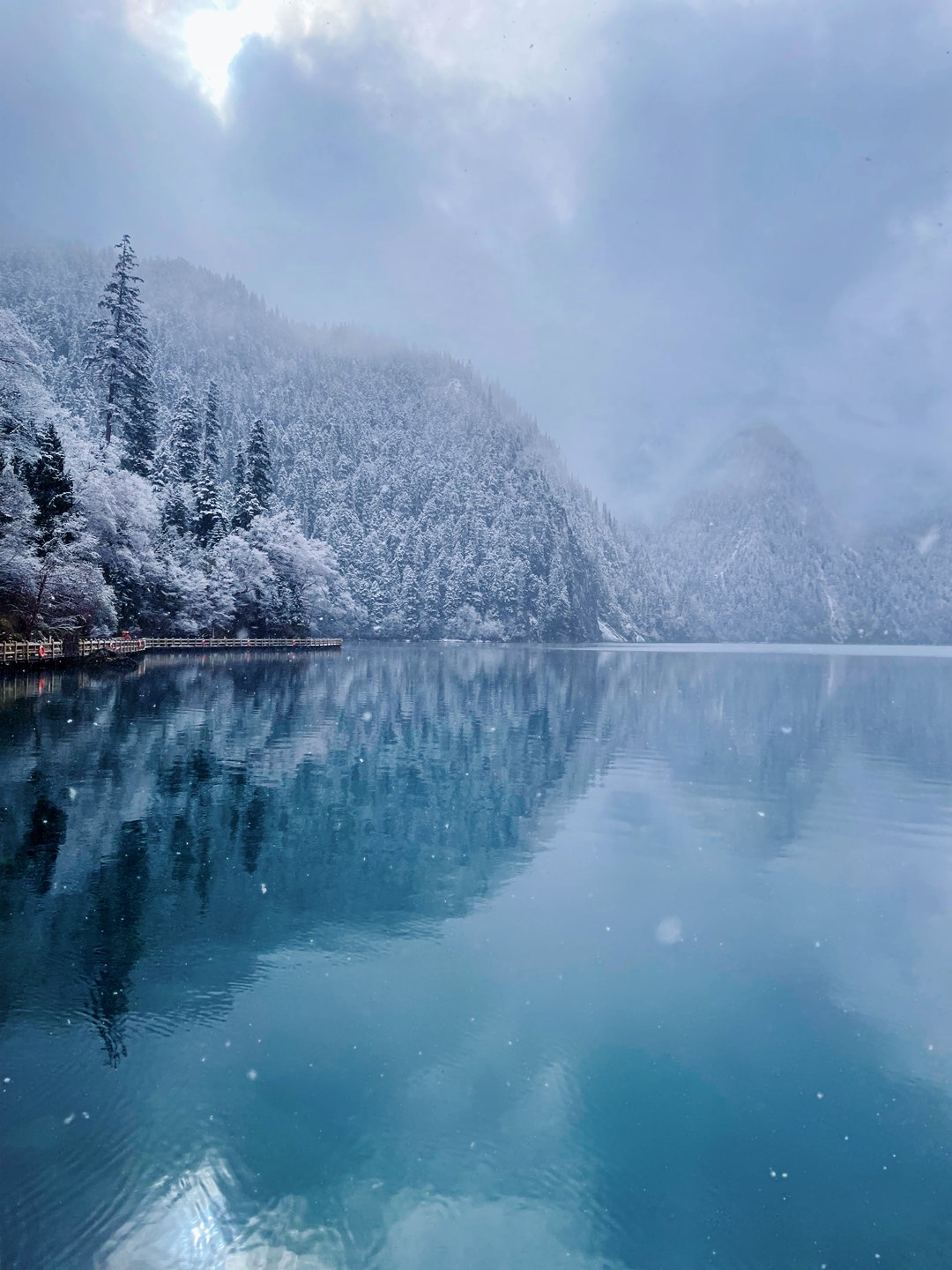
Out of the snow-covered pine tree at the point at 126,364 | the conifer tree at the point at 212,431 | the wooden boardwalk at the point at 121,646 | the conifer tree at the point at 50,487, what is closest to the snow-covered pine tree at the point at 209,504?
the conifer tree at the point at 212,431

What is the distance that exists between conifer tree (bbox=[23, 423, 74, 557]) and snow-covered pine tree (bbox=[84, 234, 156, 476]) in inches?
743

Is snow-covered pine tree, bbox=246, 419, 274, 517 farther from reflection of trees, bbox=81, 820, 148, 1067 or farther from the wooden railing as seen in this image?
reflection of trees, bbox=81, 820, 148, 1067

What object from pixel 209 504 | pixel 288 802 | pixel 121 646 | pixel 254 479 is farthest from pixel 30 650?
pixel 254 479

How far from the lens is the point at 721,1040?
8.28m

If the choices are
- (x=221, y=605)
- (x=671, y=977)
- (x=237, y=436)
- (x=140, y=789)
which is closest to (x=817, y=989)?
(x=671, y=977)

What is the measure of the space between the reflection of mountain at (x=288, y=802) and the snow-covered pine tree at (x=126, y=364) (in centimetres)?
3915

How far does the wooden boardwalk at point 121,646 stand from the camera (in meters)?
40.9

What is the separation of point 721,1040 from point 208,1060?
5.40 metres

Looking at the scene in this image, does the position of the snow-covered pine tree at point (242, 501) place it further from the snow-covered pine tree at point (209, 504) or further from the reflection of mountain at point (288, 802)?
the reflection of mountain at point (288, 802)

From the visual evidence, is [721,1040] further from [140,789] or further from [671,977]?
[140,789]

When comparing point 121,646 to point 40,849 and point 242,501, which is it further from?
point 40,849

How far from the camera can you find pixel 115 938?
9.62m

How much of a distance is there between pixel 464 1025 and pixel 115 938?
470 centimetres

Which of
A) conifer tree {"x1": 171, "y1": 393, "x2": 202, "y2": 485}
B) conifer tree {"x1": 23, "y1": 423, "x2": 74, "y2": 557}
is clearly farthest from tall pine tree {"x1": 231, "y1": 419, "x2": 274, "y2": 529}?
conifer tree {"x1": 23, "y1": 423, "x2": 74, "y2": 557}
